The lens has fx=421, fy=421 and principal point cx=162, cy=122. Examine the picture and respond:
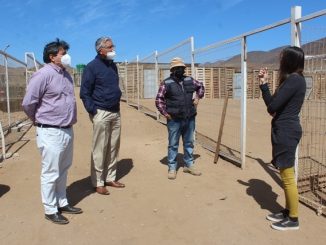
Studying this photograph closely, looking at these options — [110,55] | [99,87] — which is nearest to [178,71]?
[110,55]

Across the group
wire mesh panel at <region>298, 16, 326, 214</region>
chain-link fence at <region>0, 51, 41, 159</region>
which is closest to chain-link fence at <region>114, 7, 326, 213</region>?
wire mesh panel at <region>298, 16, 326, 214</region>

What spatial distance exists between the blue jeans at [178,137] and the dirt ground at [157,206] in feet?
0.86

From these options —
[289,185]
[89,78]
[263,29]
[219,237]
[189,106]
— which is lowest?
[219,237]

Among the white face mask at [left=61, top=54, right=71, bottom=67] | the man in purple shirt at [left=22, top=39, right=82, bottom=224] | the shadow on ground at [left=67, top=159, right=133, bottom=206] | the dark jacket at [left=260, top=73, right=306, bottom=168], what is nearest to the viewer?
the dark jacket at [left=260, top=73, right=306, bottom=168]

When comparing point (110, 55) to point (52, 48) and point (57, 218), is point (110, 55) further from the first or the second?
point (57, 218)

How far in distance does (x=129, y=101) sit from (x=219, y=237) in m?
14.6

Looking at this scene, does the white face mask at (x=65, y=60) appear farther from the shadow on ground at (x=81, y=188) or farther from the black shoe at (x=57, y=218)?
the shadow on ground at (x=81, y=188)

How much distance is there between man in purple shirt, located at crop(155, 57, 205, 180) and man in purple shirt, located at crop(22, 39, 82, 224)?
202 cm

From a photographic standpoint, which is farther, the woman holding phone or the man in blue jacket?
the man in blue jacket

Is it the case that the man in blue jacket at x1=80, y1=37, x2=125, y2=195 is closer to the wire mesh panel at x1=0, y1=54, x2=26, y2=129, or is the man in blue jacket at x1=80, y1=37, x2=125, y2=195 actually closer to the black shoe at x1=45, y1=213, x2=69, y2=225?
the black shoe at x1=45, y1=213, x2=69, y2=225

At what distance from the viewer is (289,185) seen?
14.0 feet

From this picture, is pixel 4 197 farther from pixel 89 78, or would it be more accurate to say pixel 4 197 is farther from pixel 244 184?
pixel 244 184

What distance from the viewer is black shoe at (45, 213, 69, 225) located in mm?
4555

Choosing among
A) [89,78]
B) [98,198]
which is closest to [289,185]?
[98,198]
